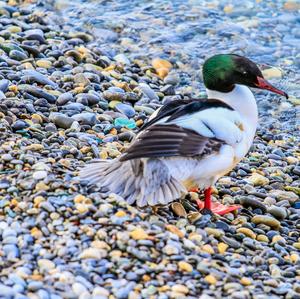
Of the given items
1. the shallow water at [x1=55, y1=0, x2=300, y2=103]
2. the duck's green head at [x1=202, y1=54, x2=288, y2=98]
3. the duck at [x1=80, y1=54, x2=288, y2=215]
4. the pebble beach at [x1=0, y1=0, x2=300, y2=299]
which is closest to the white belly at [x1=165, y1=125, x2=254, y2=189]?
the duck at [x1=80, y1=54, x2=288, y2=215]

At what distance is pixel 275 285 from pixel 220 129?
123 centimetres

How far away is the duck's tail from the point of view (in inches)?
206

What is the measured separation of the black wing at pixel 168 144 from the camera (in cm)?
522

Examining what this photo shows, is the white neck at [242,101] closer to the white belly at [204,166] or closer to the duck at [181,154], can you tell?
the duck at [181,154]

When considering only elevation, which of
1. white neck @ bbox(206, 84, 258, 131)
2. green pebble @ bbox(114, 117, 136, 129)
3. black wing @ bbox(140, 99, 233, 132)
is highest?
black wing @ bbox(140, 99, 233, 132)

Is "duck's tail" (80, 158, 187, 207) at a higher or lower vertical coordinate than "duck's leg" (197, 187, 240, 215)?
higher

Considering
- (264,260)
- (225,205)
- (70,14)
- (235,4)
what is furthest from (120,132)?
(235,4)

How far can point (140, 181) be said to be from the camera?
5312mm

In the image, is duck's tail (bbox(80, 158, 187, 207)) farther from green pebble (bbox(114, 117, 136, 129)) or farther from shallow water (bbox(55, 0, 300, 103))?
shallow water (bbox(55, 0, 300, 103))

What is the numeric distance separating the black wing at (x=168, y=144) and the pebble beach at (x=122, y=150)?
1.07 ft

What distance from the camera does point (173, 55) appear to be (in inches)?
382

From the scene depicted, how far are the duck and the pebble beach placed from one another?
4.7 inches

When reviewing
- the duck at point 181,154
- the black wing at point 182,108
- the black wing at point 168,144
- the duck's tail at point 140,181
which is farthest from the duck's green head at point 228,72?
the duck's tail at point 140,181

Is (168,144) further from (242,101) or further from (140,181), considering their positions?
(242,101)
